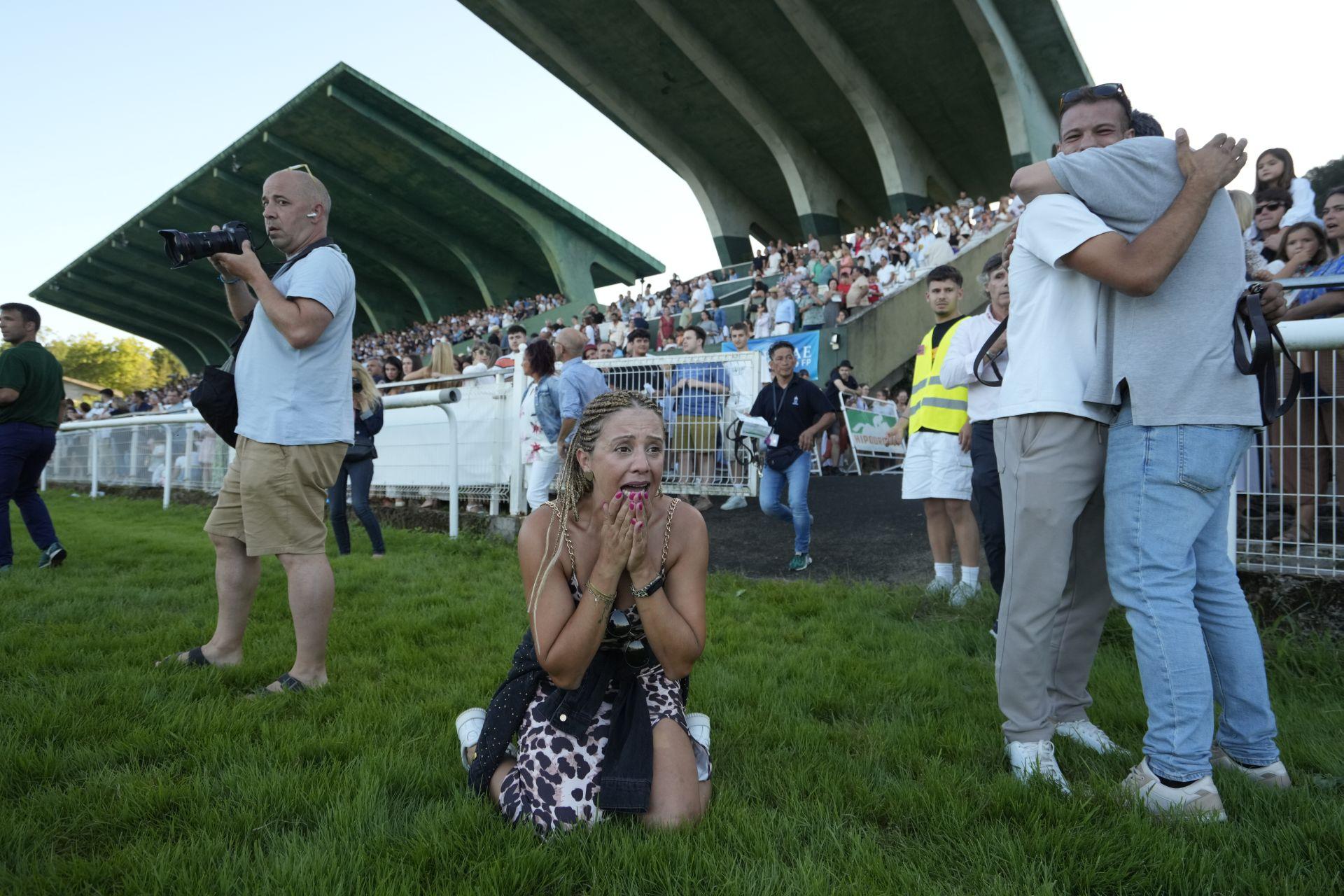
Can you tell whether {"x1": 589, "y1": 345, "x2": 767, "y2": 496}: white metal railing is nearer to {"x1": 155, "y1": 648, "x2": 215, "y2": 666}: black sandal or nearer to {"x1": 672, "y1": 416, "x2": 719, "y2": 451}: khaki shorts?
{"x1": 672, "y1": 416, "x2": 719, "y2": 451}: khaki shorts

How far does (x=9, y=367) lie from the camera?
620cm

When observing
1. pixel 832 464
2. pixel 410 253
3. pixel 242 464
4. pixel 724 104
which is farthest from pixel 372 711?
pixel 410 253

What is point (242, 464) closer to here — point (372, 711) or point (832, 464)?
point (372, 711)

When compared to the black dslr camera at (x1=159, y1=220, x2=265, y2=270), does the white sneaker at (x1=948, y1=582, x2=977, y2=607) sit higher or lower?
lower

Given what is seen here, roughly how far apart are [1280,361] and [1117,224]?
2.39 meters

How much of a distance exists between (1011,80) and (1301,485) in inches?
1090

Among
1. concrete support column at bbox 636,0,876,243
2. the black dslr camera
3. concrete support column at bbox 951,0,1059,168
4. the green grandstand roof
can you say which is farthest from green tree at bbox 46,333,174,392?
the black dslr camera

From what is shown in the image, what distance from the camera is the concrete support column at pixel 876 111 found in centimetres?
2706

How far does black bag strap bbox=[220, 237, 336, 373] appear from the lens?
3.72 m

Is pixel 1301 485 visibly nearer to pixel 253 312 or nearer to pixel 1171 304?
pixel 1171 304

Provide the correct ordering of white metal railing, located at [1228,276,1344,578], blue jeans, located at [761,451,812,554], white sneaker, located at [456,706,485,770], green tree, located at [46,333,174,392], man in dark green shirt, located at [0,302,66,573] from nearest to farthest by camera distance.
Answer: white sneaker, located at [456,706,485,770] < white metal railing, located at [1228,276,1344,578] < man in dark green shirt, located at [0,302,66,573] < blue jeans, located at [761,451,812,554] < green tree, located at [46,333,174,392]

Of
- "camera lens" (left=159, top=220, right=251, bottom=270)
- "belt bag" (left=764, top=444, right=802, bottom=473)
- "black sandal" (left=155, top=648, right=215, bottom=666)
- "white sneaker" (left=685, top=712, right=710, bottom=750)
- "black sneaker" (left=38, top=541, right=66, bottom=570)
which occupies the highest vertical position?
"camera lens" (left=159, top=220, right=251, bottom=270)

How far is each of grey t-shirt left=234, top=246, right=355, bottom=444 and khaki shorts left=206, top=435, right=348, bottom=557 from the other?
6cm

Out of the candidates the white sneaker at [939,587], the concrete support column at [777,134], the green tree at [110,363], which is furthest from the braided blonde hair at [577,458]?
the green tree at [110,363]
